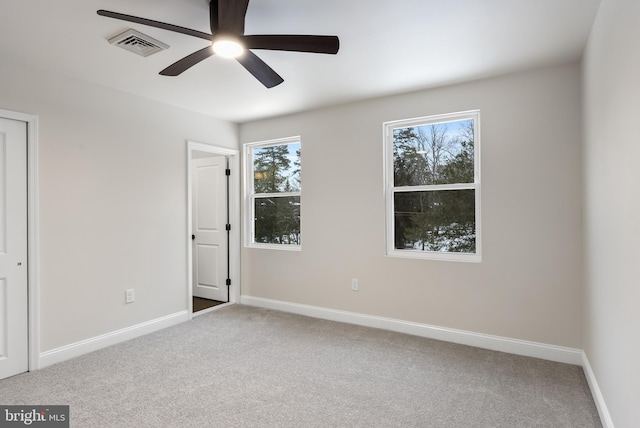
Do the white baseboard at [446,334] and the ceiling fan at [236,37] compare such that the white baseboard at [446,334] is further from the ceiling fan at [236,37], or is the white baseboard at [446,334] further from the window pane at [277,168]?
the ceiling fan at [236,37]

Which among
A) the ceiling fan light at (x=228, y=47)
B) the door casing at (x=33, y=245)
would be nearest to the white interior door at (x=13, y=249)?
the door casing at (x=33, y=245)

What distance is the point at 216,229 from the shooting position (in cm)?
504

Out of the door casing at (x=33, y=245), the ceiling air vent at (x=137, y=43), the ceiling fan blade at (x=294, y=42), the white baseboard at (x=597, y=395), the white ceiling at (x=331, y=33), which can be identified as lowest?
the white baseboard at (x=597, y=395)

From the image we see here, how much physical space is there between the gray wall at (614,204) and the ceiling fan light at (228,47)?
190 centimetres

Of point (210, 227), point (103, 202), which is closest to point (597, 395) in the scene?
point (103, 202)

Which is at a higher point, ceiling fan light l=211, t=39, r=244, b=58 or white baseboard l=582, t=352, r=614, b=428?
ceiling fan light l=211, t=39, r=244, b=58

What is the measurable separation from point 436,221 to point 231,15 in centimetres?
260

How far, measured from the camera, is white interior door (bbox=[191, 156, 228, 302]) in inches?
196

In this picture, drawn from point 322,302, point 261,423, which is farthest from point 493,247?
point 261,423

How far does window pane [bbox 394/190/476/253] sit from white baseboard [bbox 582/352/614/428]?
3.90ft

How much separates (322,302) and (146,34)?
10.3 ft

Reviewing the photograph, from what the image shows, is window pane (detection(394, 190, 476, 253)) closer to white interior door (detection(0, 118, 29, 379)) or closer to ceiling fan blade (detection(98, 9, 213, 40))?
ceiling fan blade (detection(98, 9, 213, 40))

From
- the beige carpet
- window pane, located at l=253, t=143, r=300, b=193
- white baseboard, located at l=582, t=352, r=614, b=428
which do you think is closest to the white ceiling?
window pane, located at l=253, t=143, r=300, b=193

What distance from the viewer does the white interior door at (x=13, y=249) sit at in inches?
109
